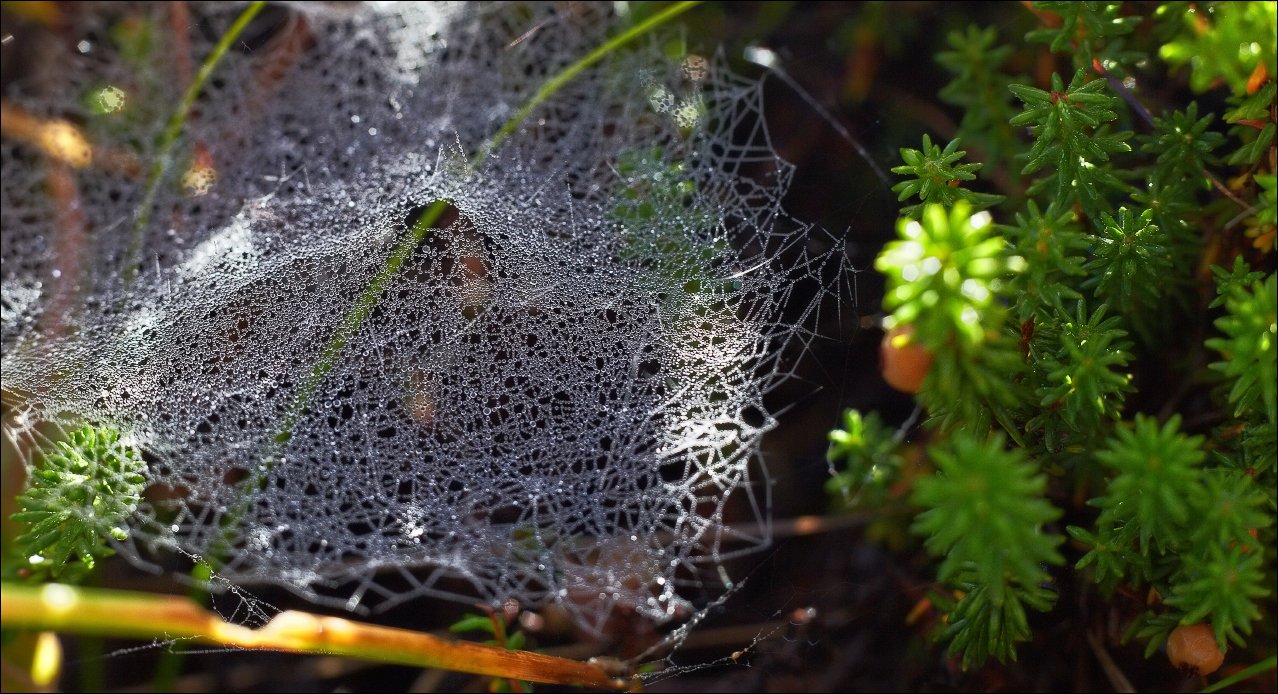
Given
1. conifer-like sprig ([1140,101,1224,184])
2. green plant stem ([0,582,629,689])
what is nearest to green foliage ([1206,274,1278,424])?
conifer-like sprig ([1140,101,1224,184])

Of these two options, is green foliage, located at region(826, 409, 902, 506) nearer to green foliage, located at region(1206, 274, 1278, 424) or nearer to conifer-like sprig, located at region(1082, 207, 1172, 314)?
conifer-like sprig, located at region(1082, 207, 1172, 314)

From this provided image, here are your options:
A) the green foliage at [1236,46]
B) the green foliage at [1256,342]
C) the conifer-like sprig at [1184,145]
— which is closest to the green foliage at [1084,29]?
the conifer-like sprig at [1184,145]

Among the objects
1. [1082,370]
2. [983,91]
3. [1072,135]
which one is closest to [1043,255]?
[1082,370]

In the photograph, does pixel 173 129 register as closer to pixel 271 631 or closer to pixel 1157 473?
pixel 271 631

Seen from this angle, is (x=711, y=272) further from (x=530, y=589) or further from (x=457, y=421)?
(x=530, y=589)

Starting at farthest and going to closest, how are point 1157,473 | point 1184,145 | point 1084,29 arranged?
point 1084,29 → point 1184,145 → point 1157,473

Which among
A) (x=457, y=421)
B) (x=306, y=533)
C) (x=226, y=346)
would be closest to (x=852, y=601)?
(x=457, y=421)

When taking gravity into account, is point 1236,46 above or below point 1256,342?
above
